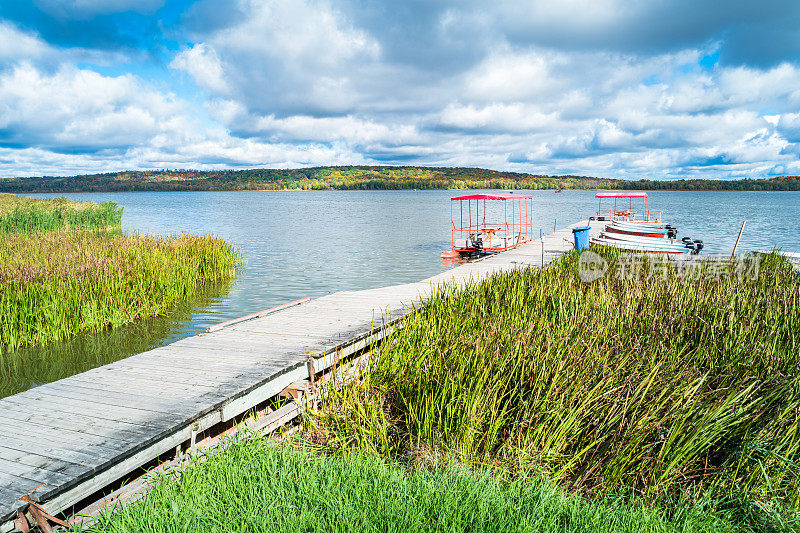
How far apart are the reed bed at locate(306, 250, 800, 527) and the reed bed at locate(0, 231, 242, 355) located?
6.61 meters

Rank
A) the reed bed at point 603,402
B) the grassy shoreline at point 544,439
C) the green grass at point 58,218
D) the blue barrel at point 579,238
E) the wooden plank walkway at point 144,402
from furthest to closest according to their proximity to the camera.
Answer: the green grass at point 58,218, the blue barrel at point 579,238, the reed bed at point 603,402, the wooden plank walkway at point 144,402, the grassy shoreline at point 544,439

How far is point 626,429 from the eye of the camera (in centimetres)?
369

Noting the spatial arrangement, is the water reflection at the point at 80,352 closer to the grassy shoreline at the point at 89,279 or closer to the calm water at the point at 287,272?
the calm water at the point at 287,272

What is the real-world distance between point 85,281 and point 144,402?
258 inches

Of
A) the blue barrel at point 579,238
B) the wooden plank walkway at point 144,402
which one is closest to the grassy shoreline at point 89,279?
the wooden plank walkway at point 144,402

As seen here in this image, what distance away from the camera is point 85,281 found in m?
9.43

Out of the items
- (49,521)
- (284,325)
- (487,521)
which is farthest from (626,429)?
(284,325)

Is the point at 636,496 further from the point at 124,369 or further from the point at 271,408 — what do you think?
the point at 124,369

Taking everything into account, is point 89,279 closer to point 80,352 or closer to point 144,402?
point 80,352

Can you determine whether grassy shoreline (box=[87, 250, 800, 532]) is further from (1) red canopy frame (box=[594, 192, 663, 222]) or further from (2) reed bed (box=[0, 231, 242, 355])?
(1) red canopy frame (box=[594, 192, 663, 222])

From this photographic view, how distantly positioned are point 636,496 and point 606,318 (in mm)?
2590

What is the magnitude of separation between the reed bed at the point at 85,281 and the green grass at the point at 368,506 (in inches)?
268

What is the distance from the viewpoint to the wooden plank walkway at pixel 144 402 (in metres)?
3.15

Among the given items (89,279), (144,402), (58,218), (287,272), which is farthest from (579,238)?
(58,218)
